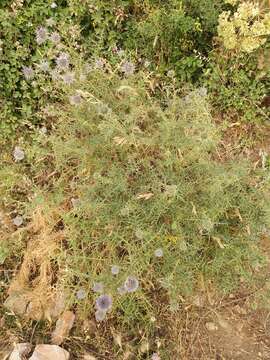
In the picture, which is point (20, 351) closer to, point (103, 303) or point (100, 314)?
point (100, 314)

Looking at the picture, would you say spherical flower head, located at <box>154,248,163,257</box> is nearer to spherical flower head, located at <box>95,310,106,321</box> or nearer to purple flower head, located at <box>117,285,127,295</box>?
purple flower head, located at <box>117,285,127,295</box>

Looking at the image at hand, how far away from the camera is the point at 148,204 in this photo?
2.83 m

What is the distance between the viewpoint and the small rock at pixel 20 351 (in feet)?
9.60

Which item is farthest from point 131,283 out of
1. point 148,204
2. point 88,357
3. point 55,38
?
point 55,38

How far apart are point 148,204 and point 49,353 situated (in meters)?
1.11

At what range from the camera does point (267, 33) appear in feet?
11.3

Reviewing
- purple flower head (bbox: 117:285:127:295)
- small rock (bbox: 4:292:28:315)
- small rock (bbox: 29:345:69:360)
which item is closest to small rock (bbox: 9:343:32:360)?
small rock (bbox: 29:345:69:360)

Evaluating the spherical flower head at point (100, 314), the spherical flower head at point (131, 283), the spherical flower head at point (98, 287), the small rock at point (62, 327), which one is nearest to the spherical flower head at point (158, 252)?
the spherical flower head at point (131, 283)

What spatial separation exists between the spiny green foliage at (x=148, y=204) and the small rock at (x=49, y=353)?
277 mm

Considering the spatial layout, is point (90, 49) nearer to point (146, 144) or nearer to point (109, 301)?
point (146, 144)

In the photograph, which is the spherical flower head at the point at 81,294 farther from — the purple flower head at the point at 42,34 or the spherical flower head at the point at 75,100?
the purple flower head at the point at 42,34

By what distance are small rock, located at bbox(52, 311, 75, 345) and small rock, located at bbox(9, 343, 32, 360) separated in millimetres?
167

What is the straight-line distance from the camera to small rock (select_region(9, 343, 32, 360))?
2926mm

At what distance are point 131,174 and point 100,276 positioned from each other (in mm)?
668
